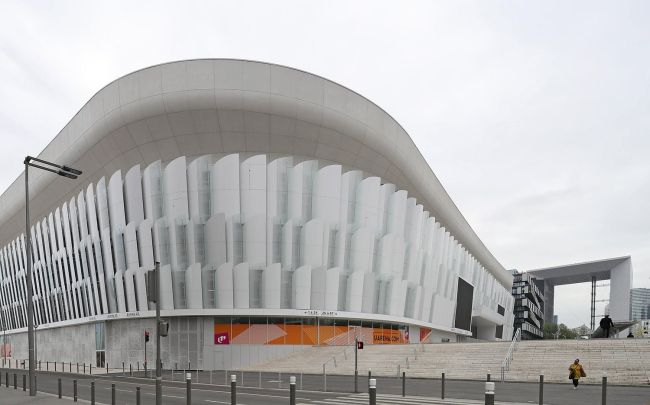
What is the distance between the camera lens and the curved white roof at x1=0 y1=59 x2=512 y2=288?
4194cm

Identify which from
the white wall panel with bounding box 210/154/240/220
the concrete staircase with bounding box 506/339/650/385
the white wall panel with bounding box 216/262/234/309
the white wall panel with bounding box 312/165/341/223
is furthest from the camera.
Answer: the white wall panel with bounding box 312/165/341/223

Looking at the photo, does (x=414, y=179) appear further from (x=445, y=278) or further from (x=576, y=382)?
(x=576, y=382)

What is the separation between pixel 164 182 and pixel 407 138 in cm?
2318

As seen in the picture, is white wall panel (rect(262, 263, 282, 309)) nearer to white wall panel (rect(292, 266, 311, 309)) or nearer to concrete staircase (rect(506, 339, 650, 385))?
white wall panel (rect(292, 266, 311, 309))

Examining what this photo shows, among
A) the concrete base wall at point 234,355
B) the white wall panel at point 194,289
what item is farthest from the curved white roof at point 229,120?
the concrete base wall at point 234,355

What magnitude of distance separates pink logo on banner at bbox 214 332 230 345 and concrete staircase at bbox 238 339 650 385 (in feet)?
12.8

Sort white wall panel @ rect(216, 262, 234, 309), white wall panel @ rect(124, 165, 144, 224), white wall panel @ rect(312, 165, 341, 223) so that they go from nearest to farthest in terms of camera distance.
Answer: white wall panel @ rect(216, 262, 234, 309) → white wall panel @ rect(312, 165, 341, 223) → white wall panel @ rect(124, 165, 144, 224)

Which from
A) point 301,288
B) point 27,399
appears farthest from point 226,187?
point 27,399

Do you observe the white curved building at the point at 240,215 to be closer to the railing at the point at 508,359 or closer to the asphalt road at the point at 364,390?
the asphalt road at the point at 364,390

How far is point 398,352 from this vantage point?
117 feet

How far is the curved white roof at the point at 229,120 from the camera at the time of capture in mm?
41938

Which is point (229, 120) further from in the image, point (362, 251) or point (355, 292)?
point (355, 292)

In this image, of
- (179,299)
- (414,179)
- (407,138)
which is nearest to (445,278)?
(414,179)

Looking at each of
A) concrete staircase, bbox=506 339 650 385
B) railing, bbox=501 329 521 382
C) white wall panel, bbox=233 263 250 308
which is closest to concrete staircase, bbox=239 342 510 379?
railing, bbox=501 329 521 382
